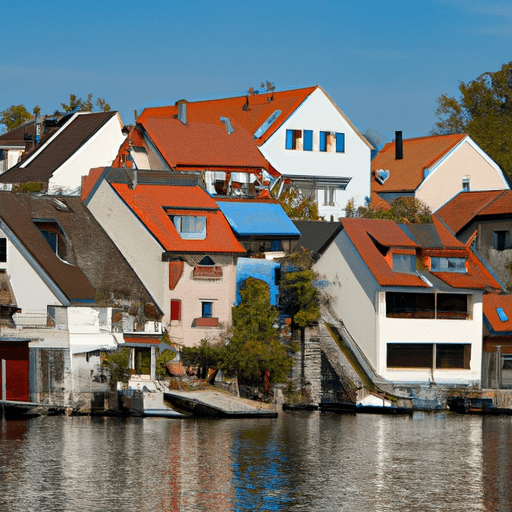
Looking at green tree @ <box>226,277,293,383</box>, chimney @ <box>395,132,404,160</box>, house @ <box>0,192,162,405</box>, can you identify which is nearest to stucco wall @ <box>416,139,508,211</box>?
chimney @ <box>395,132,404,160</box>

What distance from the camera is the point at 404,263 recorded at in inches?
2859

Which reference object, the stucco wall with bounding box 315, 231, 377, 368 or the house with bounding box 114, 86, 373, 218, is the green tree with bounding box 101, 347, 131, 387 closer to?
the stucco wall with bounding box 315, 231, 377, 368

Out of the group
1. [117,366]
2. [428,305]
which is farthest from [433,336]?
[117,366]

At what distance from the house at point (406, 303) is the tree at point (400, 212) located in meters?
7.58

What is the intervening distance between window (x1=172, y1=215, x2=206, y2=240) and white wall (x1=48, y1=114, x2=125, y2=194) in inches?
458

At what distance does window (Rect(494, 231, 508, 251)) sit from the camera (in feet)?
269

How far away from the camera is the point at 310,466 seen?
5250 cm

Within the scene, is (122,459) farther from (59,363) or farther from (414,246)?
(414,246)

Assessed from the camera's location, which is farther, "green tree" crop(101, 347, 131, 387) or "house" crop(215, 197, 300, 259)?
"house" crop(215, 197, 300, 259)

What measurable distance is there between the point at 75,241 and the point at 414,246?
18.5 m

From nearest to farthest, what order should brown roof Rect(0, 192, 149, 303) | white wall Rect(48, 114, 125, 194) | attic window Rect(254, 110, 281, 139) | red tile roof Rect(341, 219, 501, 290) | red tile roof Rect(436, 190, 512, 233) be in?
1. brown roof Rect(0, 192, 149, 303)
2. red tile roof Rect(341, 219, 501, 290)
3. white wall Rect(48, 114, 125, 194)
4. red tile roof Rect(436, 190, 512, 233)
5. attic window Rect(254, 110, 281, 139)

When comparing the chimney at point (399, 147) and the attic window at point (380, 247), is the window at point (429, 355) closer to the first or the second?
the attic window at point (380, 247)

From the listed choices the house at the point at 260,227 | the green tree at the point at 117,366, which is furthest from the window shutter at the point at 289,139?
the green tree at the point at 117,366

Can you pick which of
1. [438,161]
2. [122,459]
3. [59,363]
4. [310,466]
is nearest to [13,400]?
[59,363]
